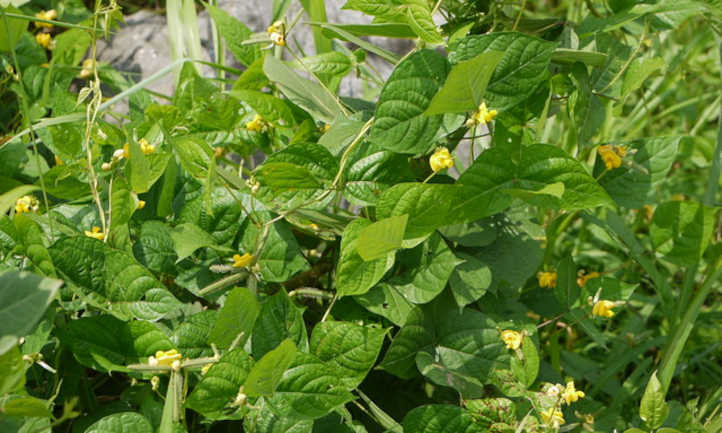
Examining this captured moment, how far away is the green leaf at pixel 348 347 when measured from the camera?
0.83 m

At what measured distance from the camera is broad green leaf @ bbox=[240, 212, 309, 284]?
35.9 inches

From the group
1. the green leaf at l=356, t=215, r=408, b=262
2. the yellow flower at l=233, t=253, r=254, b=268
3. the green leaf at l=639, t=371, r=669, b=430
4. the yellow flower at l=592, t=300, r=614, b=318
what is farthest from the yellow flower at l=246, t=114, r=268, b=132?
the green leaf at l=639, t=371, r=669, b=430

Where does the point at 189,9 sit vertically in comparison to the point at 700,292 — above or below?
above

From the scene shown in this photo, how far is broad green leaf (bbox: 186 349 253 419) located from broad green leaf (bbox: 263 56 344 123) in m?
0.39

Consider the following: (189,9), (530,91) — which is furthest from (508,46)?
(189,9)

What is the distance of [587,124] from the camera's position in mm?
971

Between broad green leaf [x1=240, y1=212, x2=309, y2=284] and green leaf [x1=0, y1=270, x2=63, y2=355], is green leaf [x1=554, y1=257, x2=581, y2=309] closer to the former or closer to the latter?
broad green leaf [x1=240, y1=212, x2=309, y2=284]

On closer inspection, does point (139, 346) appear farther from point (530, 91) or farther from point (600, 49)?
point (600, 49)

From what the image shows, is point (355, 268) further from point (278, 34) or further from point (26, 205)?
point (26, 205)

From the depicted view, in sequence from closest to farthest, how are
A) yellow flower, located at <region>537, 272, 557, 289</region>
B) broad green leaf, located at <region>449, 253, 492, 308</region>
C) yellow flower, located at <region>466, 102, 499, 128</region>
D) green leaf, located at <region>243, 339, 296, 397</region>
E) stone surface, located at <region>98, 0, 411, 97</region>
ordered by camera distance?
green leaf, located at <region>243, 339, 296, 397</region> → yellow flower, located at <region>466, 102, 499, 128</region> → broad green leaf, located at <region>449, 253, 492, 308</region> → yellow flower, located at <region>537, 272, 557, 289</region> → stone surface, located at <region>98, 0, 411, 97</region>

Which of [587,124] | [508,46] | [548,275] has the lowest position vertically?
[548,275]

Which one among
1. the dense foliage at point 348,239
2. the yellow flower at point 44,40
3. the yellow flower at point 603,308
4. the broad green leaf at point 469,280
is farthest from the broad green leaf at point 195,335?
the yellow flower at point 44,40

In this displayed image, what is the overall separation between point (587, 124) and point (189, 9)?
0.86 meters

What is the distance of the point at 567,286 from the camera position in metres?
1.02
